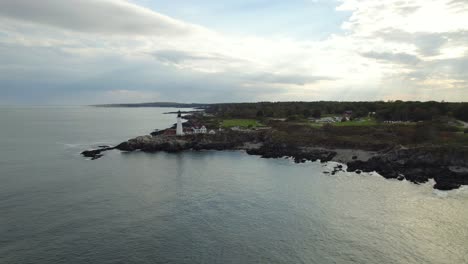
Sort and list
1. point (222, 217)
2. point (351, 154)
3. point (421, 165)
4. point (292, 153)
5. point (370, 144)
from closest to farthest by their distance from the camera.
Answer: point (222, 217) → point (421, 165) → point (351, 154) → point (370, 144) → point (292, 153)

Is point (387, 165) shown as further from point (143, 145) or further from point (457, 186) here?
point (143, 145)

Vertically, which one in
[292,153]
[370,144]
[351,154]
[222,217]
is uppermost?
[370,144]

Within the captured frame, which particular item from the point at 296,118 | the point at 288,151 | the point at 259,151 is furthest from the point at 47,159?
the point at 296,118

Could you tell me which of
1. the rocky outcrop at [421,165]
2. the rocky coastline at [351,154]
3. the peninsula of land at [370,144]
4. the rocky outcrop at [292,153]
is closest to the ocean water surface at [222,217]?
the rocky outcrop at [421,165]

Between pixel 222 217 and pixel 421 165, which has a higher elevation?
pixel 421 165

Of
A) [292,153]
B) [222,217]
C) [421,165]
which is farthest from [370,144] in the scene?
[222,217]

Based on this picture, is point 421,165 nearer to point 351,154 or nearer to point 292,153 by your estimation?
point 351,154

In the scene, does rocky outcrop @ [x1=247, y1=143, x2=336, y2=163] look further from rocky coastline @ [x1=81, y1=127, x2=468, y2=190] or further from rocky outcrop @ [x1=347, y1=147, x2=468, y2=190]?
rocky outcrop @ [x1=347, y1=147, x2=468, y2=190]
